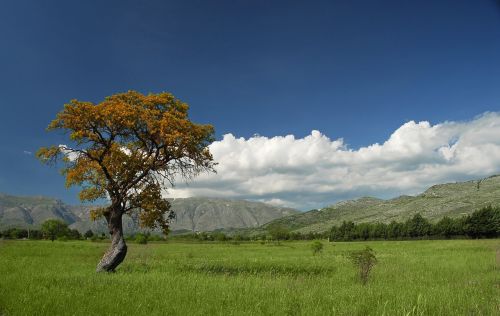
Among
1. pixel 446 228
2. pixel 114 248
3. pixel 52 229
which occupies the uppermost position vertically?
pixel 52 229

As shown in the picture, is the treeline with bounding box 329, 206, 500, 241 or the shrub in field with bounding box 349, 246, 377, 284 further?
the treeline with bounding box 329, 206, 500, 241

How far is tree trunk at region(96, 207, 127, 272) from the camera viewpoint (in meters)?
24.2

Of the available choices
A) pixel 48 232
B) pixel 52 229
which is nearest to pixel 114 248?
pixel 52 229

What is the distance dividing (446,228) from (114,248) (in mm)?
141026

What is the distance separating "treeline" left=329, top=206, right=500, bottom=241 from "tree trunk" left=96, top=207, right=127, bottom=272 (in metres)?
129

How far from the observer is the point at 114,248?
2466cm

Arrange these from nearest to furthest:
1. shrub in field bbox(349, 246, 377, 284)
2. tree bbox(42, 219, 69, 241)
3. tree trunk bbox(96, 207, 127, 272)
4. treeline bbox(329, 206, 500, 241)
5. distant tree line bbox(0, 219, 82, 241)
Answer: shrub in field bbox(349, 246, 377, 284) < tree trunk bbox(96, 207, 127, 272) < treeline bbox(329, 206, 500, 241) < distant tree line bbox(0, 219, 82, 241) < tree bbox(42, 219, 69, 241)

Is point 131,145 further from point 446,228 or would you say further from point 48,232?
point 48,232

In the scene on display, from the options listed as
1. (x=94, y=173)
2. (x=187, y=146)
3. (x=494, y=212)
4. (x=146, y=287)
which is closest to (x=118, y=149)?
(x=94, y=173)

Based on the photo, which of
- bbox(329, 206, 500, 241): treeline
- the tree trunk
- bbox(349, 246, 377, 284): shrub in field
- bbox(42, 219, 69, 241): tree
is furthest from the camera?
bbox(42, 219, 69, 241): tree

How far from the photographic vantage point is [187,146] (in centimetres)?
2694

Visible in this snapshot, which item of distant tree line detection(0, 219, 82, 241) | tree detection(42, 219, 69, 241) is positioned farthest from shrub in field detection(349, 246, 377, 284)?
tree detection(42, 219, 69, 241)

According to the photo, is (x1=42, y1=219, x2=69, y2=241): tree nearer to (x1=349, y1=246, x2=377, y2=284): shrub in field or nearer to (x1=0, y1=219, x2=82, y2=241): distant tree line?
(x1=0, y1=219, x2=82, y2=241): distant tree line

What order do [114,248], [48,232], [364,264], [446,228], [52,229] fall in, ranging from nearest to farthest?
[364,264] → [114,248] → [446,228] → [52,229] → [48,232]
